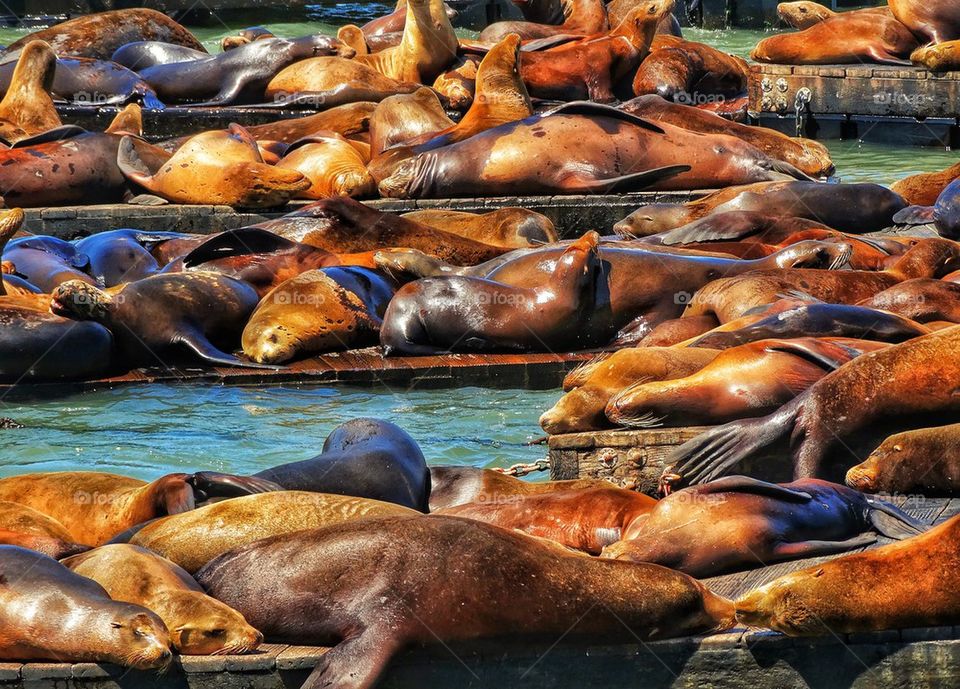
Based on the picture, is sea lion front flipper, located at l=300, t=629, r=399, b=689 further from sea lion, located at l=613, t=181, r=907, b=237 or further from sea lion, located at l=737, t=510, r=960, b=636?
sea lion, located at l=613, t=181, r=907, b=237

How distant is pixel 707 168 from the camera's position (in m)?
11.5

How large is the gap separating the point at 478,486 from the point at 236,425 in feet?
6.72

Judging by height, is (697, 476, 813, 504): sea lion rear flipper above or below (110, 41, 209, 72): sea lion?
above

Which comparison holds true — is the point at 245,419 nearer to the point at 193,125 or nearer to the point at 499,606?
the point at 499,606

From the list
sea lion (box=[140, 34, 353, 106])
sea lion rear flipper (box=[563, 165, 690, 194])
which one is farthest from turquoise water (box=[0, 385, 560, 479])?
sea lion (box=[140, 34, 353, 106])

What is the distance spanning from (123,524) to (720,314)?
344cm

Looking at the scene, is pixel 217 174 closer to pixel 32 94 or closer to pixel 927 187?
pixel 32 94

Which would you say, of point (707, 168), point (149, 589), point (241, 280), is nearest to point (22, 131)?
point (241, 280)

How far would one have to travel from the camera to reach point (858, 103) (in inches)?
624

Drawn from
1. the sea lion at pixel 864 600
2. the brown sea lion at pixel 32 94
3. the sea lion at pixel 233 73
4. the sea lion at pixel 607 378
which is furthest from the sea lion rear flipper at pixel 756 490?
the sea lion at pixel 233 73

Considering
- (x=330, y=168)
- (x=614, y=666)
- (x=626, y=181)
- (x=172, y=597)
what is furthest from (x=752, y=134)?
(x=172, y=597)

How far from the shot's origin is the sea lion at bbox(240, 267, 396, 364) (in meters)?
8.48

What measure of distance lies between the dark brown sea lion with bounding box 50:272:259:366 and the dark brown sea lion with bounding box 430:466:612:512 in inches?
108

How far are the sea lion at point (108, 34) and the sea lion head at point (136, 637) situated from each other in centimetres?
1308
